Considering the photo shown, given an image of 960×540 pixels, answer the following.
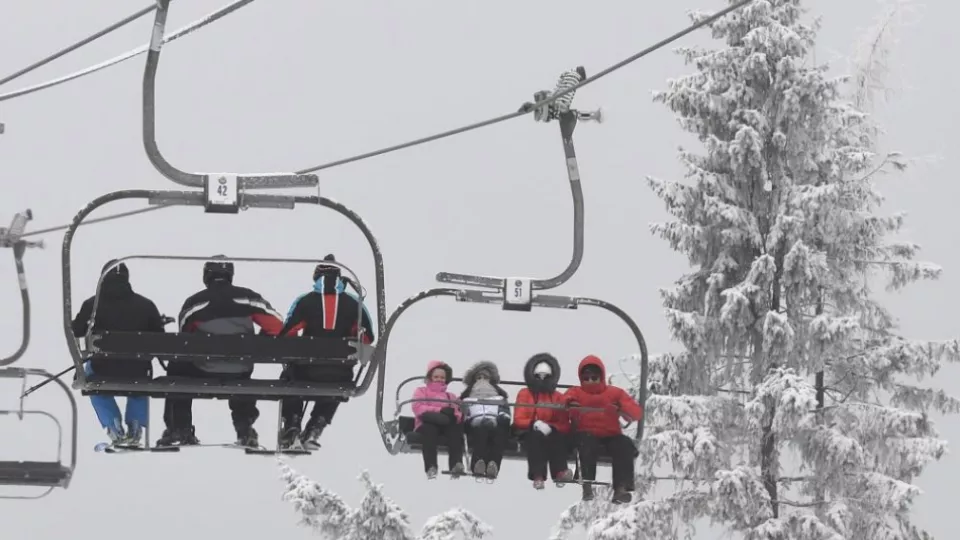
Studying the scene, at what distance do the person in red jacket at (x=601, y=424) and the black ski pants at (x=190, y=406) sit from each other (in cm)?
199

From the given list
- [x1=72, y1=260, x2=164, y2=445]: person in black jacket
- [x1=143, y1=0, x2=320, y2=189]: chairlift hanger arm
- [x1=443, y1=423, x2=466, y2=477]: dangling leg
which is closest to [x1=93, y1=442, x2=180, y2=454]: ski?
[x1=72, y1=260, x2=164, y2=445]: person in black jacket

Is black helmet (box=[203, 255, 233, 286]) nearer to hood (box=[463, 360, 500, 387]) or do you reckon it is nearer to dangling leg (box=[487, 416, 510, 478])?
hood (box=[463, 360, 500, 387])

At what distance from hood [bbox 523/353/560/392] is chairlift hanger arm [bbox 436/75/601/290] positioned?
0.72 m

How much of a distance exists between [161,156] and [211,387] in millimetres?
1595

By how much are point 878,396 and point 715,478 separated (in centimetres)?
314

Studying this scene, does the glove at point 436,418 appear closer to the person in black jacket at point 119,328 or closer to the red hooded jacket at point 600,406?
the red hooded jacket at point 600,406

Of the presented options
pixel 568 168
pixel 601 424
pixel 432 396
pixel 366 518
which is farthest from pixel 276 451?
pixel 366 518

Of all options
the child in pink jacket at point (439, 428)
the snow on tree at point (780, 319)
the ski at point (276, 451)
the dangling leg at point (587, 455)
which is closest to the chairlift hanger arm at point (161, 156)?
the ski at point (276, 451)

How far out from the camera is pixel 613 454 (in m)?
15.7

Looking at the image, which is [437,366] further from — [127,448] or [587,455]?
[127,448]

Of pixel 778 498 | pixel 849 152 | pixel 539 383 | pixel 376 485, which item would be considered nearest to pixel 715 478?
pixel 778 498

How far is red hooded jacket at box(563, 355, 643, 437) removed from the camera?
15758mm

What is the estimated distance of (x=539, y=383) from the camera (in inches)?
624

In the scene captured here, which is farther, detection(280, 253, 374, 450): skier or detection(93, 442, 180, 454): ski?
detection(93, 442, 180, 454): ski
